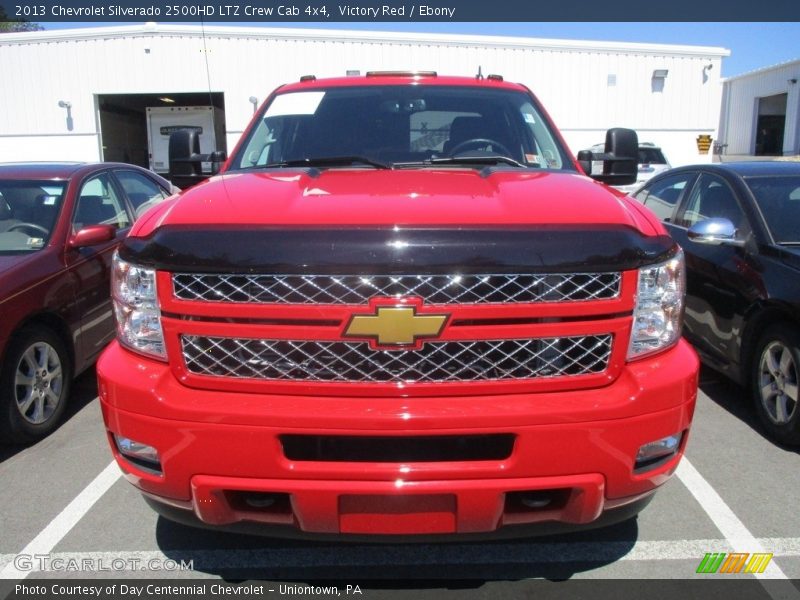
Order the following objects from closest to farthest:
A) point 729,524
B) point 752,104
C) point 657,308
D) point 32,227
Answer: point 657,308 < point 729,524 < point 32,227 < point 752,104

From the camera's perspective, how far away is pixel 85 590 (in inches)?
104

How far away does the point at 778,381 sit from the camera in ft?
13.1

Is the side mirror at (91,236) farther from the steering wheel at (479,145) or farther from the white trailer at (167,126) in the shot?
the white trailer at (167,126)

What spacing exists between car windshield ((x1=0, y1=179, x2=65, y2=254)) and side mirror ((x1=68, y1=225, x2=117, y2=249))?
0.18m

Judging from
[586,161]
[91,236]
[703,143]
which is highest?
[703,143]

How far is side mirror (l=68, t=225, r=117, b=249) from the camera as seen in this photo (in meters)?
4.40

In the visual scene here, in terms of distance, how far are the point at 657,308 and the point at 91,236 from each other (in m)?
3.63

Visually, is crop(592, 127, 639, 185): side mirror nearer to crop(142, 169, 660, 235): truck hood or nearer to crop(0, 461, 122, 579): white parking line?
crop(142, 169, 660, 235): truck hood

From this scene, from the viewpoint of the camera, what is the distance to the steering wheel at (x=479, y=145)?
11.5 ft

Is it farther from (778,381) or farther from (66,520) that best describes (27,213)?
(778,381)

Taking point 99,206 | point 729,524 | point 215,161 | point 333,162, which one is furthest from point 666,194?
point 99,206
